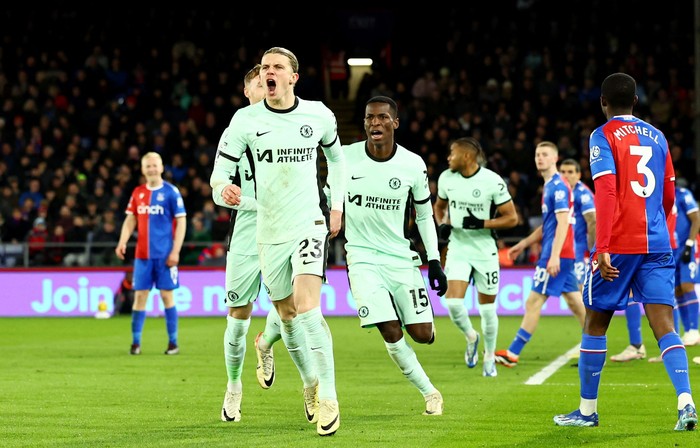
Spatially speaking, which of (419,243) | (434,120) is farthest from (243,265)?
(434,120)

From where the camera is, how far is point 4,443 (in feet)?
22.8

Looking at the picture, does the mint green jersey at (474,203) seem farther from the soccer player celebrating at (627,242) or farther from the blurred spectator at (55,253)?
the blurred spectator at (55,253)

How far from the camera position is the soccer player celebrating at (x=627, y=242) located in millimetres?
7160

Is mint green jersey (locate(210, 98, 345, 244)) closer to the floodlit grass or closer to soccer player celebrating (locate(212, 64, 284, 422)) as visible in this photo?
soccer player celebrating (locate(212, 64, 284, 422))

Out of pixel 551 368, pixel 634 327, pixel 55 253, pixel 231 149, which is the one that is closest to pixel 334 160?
pixel 231 149

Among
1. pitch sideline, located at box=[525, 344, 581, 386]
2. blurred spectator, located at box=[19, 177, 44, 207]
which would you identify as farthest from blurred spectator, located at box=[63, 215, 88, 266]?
pitch sideline, located at box=[525, 344, 581, 386]

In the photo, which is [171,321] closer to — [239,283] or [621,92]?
[239,283]

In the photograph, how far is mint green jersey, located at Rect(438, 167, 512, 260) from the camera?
11.5 metres

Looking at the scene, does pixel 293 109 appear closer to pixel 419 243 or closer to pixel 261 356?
pixel 261 356

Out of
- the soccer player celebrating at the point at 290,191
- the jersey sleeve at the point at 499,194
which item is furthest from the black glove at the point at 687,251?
the soccer player celebrating at the point at 290,191

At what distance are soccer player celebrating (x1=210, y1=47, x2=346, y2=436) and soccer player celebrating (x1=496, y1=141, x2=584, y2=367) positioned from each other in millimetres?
4939

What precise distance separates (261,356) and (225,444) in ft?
7.42

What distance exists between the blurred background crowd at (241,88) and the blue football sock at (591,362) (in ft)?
49.6

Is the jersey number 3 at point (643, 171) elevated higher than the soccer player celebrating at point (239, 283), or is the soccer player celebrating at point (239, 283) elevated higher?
the jersey number 3 at point (643, 171)
